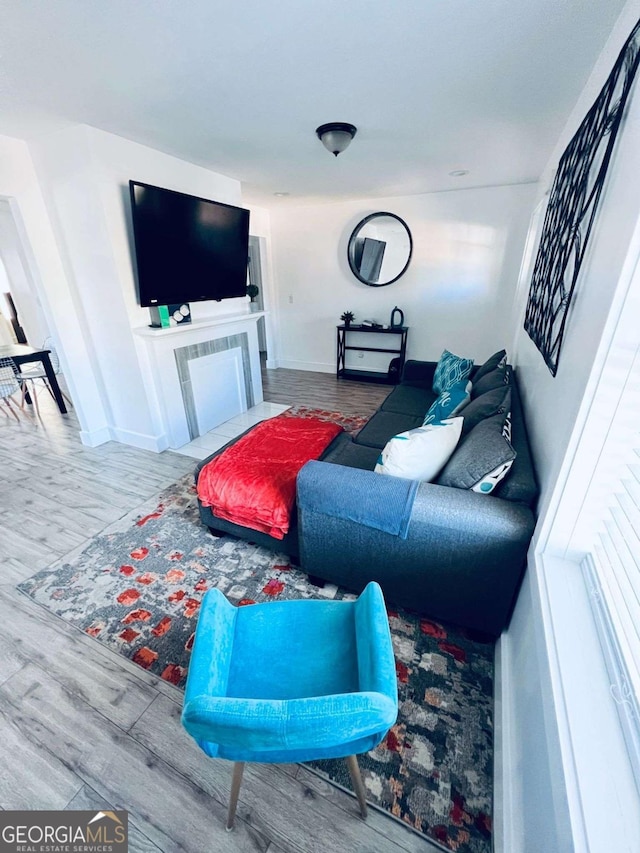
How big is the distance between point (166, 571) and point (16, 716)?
28.6 inches

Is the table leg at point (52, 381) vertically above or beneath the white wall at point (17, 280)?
beneath

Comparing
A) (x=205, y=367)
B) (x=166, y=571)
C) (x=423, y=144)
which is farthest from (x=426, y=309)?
(x=166, y=571)

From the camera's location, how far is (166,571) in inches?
73.9

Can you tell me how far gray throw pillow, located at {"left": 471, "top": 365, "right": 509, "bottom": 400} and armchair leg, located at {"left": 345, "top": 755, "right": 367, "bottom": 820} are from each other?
1.86m

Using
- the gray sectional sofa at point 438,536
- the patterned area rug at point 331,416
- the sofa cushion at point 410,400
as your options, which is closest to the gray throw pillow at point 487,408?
the gray sectional sofa at point 438,536

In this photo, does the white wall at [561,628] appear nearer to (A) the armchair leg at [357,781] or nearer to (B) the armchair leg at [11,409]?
(A) the armchair leg at [357,781]

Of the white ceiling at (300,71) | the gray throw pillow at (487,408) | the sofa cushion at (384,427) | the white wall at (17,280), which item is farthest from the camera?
the white wall at (17,280)

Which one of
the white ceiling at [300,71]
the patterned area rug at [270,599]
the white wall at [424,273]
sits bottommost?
the patterned area rug at [270,599]

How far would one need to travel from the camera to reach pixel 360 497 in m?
1.39

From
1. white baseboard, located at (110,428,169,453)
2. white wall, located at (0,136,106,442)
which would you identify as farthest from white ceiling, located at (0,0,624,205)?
white baseboard, located at (110,428,169,453)

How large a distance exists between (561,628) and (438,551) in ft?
1.56

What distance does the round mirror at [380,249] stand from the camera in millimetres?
4410

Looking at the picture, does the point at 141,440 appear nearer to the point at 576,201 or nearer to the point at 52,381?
the point at 52,381

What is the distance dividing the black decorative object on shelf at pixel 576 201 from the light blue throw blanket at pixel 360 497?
0.80 m
